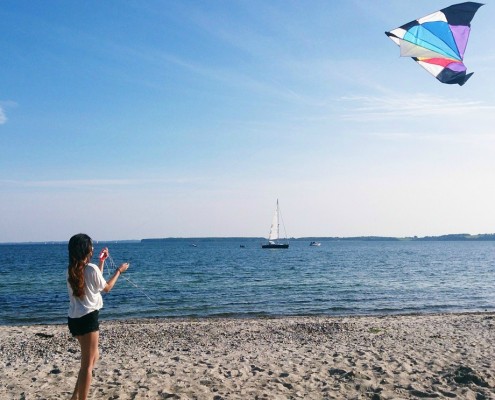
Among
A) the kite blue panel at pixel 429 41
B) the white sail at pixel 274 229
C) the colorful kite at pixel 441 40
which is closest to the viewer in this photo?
the colorful kite at pixel 441 40

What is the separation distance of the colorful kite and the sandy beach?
486 cm

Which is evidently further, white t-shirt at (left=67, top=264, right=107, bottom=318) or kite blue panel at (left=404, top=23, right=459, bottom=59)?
kite blue panel at (left=404, top=23, right=459, bottom=59)

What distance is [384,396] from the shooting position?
698 centimetres

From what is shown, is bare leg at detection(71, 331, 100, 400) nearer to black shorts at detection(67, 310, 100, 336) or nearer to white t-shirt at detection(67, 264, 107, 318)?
black shorts at detection(67, 310, 100, 336)

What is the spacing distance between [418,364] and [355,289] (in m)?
21.5

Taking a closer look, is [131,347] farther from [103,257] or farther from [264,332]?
[103,257]

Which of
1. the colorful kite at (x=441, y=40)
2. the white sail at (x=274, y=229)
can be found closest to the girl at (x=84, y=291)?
the colorful kite at (x=441, y=40)

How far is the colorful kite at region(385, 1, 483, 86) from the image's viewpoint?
280 inches

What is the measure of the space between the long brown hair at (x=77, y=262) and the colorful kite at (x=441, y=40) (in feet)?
17.1

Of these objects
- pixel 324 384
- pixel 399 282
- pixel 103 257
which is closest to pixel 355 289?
pixel 399 282

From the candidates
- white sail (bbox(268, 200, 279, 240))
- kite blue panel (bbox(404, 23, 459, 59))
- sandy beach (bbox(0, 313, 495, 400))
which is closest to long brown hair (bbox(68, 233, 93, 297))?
sandy beach (bbox(0, 313, 495, 400))

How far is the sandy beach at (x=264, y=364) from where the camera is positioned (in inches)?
288

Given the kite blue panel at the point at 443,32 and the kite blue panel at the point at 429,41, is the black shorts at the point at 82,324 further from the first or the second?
the kite blue panel at the point at 443,32

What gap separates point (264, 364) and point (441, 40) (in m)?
6.46
